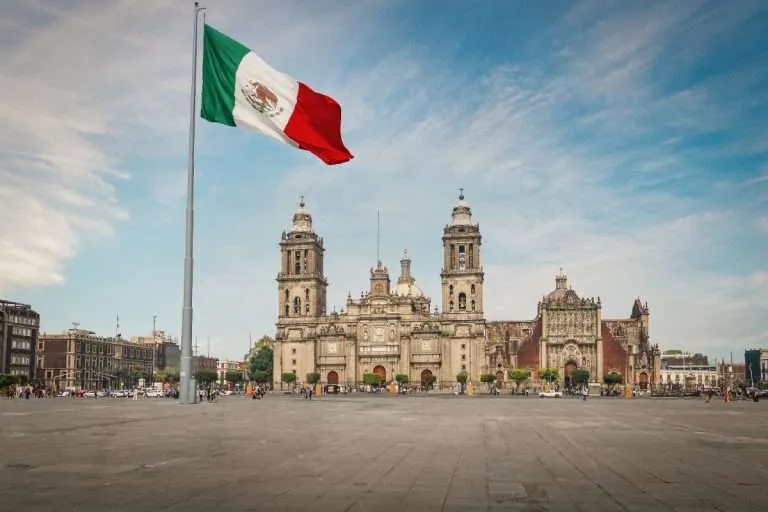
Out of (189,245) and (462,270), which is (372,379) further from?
(189,245)

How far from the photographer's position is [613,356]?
133 m

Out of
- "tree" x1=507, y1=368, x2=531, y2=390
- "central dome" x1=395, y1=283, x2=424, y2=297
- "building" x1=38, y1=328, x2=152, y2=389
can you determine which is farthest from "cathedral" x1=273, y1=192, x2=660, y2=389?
"building" x1=38, y1=328, x2=152, y2=389

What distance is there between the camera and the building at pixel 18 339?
131 m

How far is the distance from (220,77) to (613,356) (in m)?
118

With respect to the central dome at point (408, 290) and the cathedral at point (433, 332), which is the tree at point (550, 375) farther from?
the central dome at point (408, 290)

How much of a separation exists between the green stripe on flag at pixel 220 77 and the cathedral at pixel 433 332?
102895 millimetres

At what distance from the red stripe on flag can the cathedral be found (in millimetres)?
103421

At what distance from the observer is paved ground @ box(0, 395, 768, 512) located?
10492mm

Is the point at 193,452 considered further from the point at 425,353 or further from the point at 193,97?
the point at 425,353

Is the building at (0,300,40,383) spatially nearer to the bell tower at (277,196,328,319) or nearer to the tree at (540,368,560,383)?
the bell tower at (277,196,328,319)

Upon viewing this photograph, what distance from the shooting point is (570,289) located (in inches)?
5335

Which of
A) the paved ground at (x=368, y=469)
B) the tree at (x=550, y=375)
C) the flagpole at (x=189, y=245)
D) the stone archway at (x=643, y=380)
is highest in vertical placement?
the flagpole at (x=189, y=245)

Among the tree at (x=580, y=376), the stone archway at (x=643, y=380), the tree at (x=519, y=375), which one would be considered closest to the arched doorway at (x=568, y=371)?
the tree at (x=580, y=376)

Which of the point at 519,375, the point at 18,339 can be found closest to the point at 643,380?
the point at 519,375
